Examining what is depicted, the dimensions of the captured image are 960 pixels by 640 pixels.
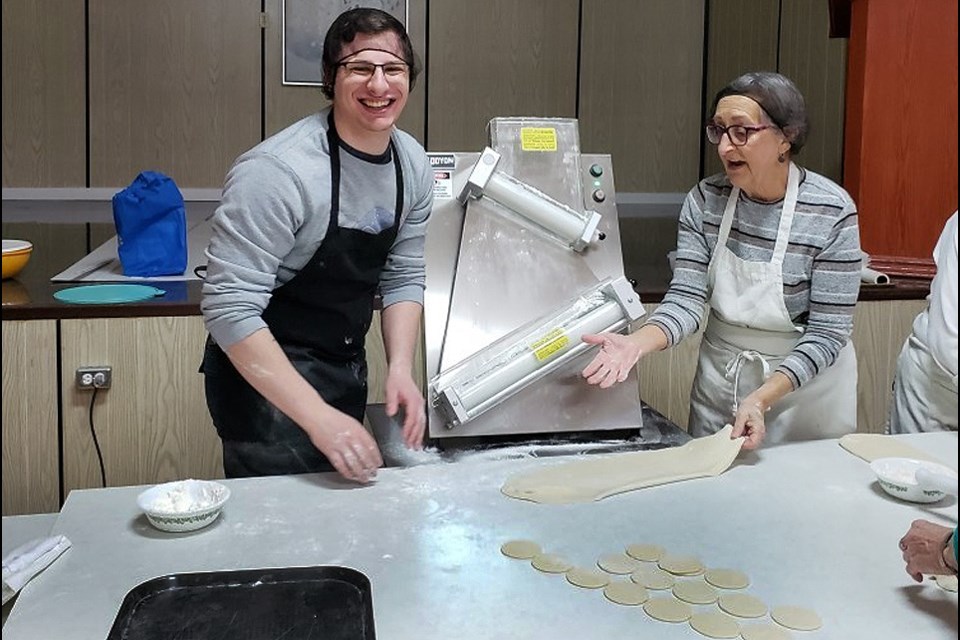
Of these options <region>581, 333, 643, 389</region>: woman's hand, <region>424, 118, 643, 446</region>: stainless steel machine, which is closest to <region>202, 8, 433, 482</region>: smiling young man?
<region>424, 118, 643, 446</region>: stainless steel machine

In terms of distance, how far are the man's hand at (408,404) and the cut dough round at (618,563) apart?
479mm

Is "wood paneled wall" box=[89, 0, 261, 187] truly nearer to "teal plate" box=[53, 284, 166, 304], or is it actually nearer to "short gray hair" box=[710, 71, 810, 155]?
"teal plate" box=[53, 284, 166, 304]

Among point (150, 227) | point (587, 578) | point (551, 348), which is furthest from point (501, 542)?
point (150, 227)

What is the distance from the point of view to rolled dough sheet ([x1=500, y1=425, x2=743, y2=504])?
5.04 ft

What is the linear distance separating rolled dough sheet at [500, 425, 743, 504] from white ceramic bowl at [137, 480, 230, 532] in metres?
0.45

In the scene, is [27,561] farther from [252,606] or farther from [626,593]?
[626,593]

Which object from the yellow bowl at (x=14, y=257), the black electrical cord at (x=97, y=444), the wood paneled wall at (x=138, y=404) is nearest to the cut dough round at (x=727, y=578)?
the wood paneled wall at (x=138, y=404)

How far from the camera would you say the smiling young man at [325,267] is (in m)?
1.51

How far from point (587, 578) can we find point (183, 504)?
592mm

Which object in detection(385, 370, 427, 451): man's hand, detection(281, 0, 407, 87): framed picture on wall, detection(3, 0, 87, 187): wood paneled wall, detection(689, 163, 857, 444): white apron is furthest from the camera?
detection(281, 0, 407, 87): framed picture on wall

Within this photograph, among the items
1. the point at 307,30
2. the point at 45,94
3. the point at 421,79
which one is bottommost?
the point at 45,94

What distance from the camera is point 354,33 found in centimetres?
157

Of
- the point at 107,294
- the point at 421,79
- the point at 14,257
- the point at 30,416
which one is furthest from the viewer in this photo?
the point at 421,79

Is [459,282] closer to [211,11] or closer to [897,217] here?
[897,217]
